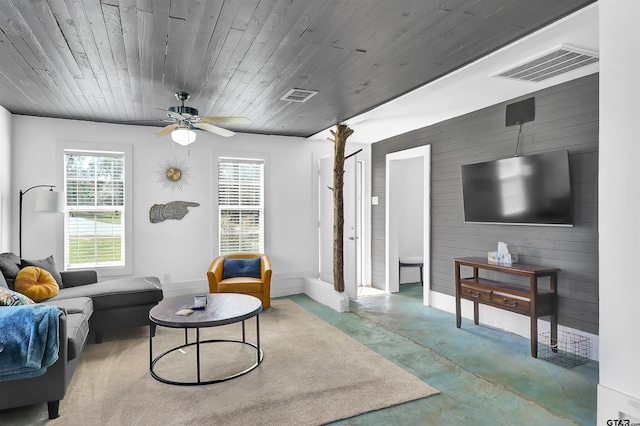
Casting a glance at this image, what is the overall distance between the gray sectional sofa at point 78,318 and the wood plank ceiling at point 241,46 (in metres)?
1.82

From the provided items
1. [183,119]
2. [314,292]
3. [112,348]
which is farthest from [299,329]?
[183,119]

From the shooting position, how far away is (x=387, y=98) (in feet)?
13.7

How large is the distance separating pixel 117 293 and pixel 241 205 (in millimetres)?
2437

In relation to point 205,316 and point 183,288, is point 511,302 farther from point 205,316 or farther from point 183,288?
point 183,288

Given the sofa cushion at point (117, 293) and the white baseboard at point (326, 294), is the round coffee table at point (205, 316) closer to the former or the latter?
the sofa cushion at point (117, 293)

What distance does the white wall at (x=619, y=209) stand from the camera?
204 cm

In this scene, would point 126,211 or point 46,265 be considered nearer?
point 46,265

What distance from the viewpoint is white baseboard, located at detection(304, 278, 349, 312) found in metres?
5.06

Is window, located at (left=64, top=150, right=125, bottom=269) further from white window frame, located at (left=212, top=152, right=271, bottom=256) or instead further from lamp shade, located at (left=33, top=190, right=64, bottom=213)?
white window frame, located at (left=212, top=152, right=271, bottom=256)

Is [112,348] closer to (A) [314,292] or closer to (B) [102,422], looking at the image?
(B) [102,422]

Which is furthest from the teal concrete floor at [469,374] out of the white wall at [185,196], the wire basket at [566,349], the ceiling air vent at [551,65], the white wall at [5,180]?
the white wall at [5,180]

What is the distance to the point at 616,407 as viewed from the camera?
6.91 ft

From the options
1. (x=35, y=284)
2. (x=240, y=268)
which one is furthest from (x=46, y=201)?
(x=240, y=268)

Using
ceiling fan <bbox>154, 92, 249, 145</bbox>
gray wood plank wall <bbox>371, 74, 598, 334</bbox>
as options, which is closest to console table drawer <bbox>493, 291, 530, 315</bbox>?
gray wood plank wall <bbox>371, 74, 598, 334</bbox>
